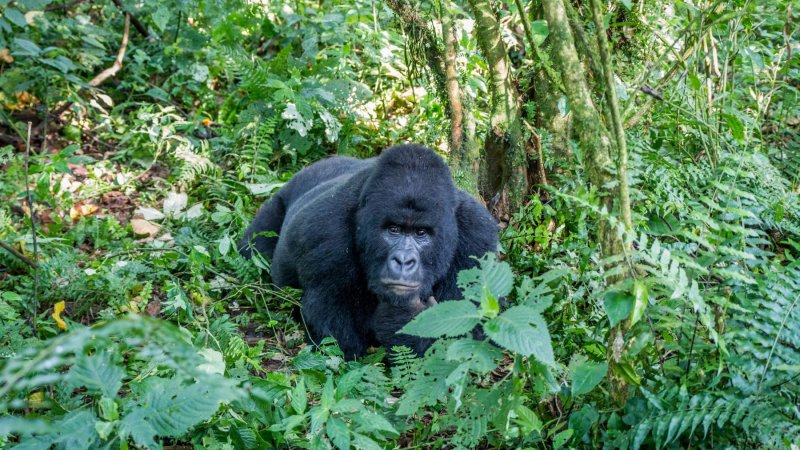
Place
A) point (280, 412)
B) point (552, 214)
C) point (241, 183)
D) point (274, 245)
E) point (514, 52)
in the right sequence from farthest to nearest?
point (514, 52)
point (241, 183)
point (274, 245)
point (552, 214)
point (280, 412)

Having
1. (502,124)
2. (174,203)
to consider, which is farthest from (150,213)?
(502,124)

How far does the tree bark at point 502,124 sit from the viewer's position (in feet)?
16.7

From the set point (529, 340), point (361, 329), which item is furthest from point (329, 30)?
point (529, 340)

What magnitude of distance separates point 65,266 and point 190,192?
5.99 ft

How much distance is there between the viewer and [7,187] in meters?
5.66

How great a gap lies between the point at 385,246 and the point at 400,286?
0.25m

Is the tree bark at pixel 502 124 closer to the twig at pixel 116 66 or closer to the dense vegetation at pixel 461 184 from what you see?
the dense vegetation at pixel 461 184

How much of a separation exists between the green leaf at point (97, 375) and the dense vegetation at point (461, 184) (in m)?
0.01

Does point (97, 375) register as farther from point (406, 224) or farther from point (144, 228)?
point (144, 228)

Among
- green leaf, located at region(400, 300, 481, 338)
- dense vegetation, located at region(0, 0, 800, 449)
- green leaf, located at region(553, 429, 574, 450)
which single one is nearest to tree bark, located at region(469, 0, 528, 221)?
dense vegetation, located at region(0, 0, 800, 449)

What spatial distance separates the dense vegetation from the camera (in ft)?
8.79

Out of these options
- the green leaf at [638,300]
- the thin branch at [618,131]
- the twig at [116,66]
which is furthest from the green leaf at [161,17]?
the green leaf at [638,300]

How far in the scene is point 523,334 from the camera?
8.34 feet

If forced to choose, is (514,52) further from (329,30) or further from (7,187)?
(7,187)
